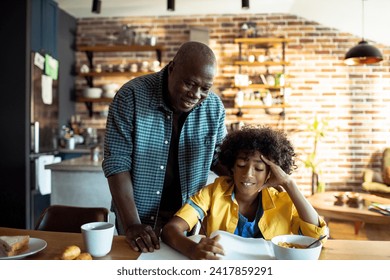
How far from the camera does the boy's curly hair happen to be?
117 centimetres

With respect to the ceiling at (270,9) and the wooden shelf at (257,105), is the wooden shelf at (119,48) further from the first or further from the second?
the wooden shelf at (257,105)

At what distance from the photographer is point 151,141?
122cm

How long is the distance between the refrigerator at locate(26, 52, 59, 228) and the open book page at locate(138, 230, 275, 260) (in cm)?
260

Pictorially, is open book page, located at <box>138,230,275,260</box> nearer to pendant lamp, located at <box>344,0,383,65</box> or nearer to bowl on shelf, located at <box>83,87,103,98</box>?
pendant lamp, located at <box>344,0,383,65</box>

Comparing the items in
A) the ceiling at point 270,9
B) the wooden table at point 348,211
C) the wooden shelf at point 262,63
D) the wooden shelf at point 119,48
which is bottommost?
the wooden table at point 348,211

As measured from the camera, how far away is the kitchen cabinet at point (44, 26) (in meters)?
3.34

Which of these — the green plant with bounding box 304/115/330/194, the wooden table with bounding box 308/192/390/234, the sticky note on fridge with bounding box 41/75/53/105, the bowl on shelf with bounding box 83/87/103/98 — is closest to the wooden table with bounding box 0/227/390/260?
the wooden table with bounding box 308/192/390/234

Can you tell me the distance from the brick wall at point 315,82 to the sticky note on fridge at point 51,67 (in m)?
0.75

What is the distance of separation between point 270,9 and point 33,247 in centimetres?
390

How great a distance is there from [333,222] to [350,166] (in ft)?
2.97

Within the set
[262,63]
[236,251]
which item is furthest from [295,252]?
[262,63]

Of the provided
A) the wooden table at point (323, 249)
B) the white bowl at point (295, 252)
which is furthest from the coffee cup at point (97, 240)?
the white bowl at point (295, 252)

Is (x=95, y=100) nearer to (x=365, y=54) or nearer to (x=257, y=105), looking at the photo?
(x=257, y=105)
